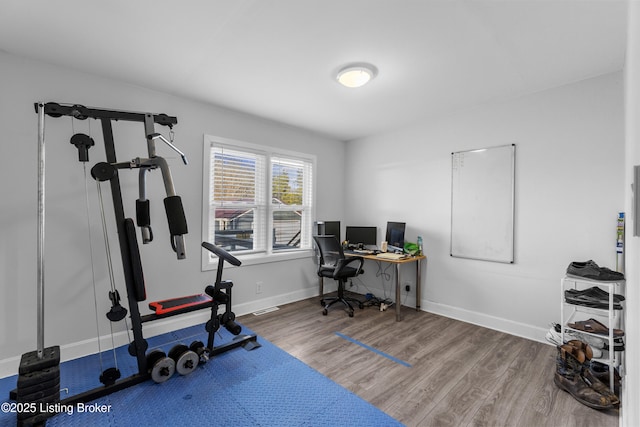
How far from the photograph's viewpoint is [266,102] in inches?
125

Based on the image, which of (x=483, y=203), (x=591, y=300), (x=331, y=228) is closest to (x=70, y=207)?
(x=331, y=228)

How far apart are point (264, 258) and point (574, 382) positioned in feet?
10.2

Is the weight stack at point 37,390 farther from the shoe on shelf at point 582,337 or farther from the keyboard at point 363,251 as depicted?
the shoe on shelf at point 582,337

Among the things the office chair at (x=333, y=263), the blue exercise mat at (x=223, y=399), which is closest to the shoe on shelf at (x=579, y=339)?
the blue exercise mat at (x=223, y=399)

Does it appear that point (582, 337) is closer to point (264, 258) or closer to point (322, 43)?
point (322, 43)

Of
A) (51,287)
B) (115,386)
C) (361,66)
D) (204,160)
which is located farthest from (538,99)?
(51,287)

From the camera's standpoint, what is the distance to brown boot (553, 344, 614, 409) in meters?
1.86

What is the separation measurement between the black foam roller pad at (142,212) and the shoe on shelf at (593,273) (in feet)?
10.9

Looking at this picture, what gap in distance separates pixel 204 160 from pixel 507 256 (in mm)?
3475

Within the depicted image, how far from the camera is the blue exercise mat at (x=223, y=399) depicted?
5.78 ft

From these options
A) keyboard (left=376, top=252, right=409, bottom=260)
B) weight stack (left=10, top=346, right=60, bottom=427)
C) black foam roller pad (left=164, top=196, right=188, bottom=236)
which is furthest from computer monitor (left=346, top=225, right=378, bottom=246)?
weight stack (left=10, top=346, right=60, bottom=427)

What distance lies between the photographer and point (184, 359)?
2.20 metres

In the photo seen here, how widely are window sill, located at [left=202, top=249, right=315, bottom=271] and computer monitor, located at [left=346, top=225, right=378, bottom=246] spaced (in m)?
0.64

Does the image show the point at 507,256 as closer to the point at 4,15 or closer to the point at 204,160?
the point at 204,160
